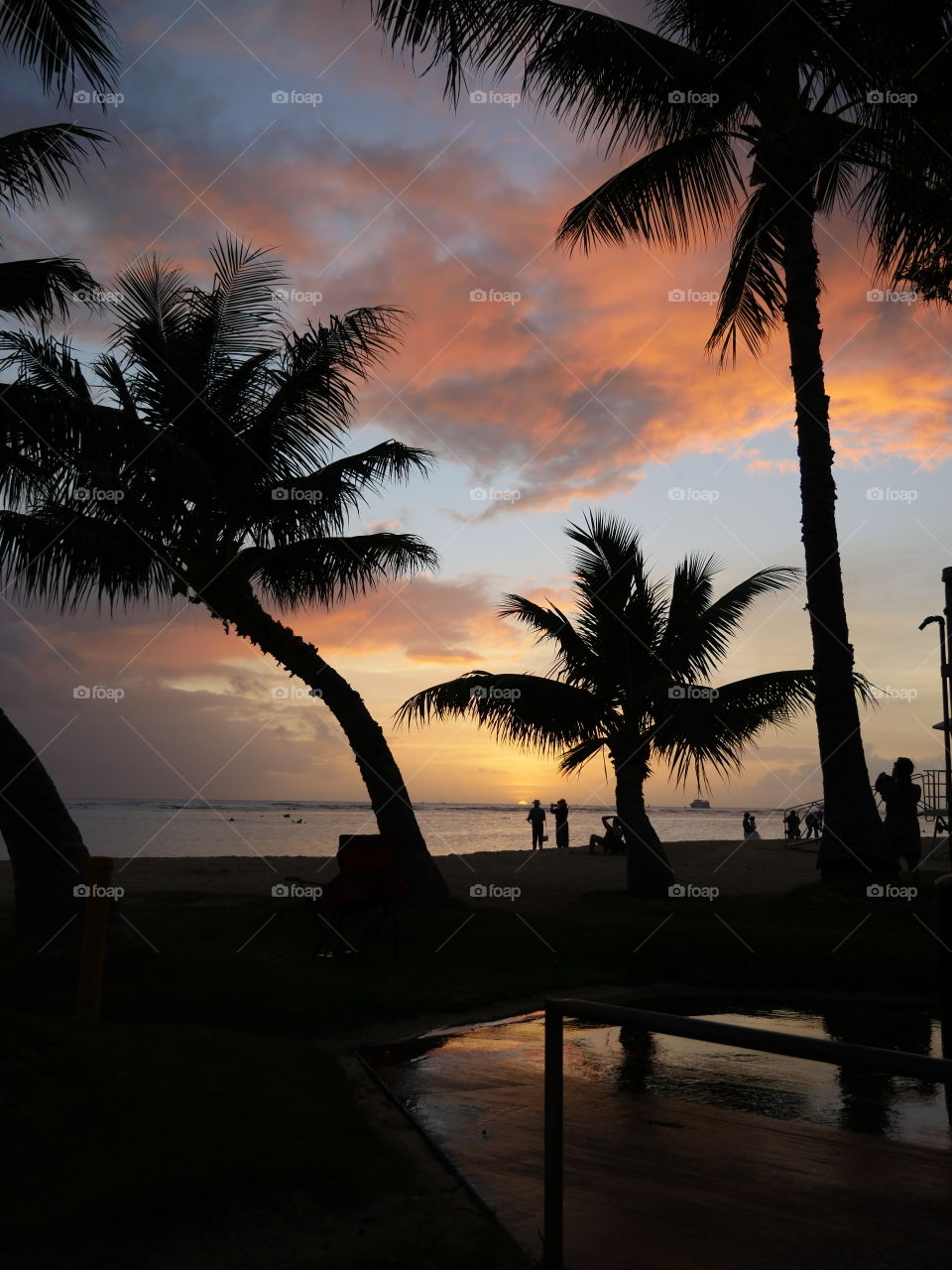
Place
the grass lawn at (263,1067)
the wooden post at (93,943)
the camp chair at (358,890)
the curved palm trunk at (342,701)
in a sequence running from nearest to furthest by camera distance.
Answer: the grass lawn at (263,1067), the wooden post at (93,943), the camp chair at (358,890), the curved palm trunk at (342,701)

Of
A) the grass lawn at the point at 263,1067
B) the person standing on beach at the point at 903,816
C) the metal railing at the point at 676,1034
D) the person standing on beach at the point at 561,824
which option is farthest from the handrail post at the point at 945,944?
the person standing on beach at the point at 561,824

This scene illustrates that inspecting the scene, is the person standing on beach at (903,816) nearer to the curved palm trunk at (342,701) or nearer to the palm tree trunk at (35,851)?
A: the curved palm trunk at (342,701)

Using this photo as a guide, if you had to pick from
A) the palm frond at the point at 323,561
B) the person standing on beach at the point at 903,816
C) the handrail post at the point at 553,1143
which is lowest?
the handrail post at the point at 553,1143

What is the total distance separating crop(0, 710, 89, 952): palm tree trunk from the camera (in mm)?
9883

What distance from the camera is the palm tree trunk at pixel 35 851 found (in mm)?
9883

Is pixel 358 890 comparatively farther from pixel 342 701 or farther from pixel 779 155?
pixel 779 155

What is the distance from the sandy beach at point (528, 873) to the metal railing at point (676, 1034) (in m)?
14.5

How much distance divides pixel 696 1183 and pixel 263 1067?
2.73 m

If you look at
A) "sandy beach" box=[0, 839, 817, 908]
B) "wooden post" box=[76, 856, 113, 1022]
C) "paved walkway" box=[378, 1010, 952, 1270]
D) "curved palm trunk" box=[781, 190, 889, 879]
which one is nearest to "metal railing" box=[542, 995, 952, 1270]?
"paved walkway" box=[378, 1010, 952, 1270]

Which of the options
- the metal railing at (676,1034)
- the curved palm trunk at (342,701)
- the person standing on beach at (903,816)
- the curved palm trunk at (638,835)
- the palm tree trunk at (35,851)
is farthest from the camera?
the curved palm trunk at (638,835)

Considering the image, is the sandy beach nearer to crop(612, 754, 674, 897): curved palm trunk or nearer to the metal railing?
crop(612, 754, 674, 897): curved palm trunk

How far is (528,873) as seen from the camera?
27078mm

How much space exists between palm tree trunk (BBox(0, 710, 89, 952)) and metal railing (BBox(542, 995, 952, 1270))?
7387 mm

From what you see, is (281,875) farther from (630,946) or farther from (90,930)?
(90,930)
